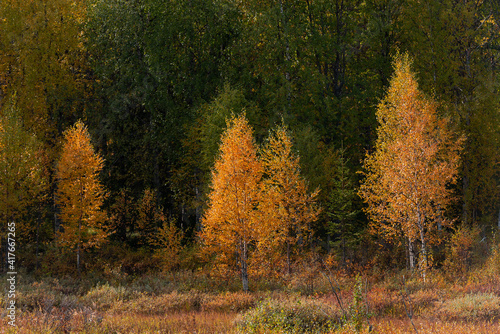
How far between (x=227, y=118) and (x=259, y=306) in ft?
49.0

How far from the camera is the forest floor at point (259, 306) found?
11.2 meters

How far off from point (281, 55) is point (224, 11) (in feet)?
18.9

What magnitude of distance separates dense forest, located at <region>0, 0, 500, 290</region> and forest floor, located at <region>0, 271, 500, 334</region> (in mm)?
2809

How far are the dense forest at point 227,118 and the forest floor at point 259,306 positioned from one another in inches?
111

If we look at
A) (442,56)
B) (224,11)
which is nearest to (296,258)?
(442,56)

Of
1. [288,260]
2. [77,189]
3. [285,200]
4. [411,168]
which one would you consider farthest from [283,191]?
[77,189]

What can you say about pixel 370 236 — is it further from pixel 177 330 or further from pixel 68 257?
pixel 68 257

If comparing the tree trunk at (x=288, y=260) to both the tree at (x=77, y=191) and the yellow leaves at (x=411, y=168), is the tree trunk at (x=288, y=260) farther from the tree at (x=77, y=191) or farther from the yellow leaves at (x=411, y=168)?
the tree at (x=77, y=191)

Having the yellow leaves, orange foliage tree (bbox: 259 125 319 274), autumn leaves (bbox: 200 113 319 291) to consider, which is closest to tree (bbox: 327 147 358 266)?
orange foliage tree (bbox: 259 125 319 274)

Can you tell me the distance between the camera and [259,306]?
12008mm

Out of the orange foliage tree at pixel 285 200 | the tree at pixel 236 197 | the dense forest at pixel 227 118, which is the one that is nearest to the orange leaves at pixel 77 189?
the dense forest at pixel 227 118

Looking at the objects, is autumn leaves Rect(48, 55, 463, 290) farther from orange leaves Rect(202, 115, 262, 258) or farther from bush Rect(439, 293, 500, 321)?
bush Rect(439, 293, 500, 321)

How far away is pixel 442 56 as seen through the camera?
26281 mm

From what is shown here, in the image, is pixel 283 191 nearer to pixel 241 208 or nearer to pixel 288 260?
pixel 241 208
